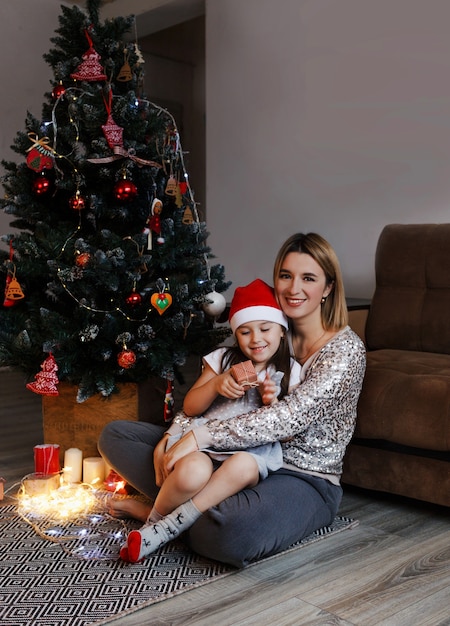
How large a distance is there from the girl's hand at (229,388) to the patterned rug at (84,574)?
16.5 inches

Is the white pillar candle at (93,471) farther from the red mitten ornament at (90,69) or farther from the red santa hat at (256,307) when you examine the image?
the red mitten ornament at (90,69)

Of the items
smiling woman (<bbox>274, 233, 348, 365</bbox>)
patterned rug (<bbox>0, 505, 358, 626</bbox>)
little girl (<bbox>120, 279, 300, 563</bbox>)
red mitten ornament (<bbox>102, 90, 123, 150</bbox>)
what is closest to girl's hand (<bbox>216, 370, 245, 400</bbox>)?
little girl (<bbox>120, 279, 300, 563</bbox>)

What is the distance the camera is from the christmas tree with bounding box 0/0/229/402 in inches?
89.0

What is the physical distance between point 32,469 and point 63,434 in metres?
0.24

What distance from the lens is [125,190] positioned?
222 centimetres

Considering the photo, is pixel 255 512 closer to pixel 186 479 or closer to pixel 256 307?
pixel 186 479

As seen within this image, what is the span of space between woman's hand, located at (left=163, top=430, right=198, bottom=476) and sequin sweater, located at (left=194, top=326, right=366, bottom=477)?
0.02 m

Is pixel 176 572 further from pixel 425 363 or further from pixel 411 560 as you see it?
pixel 425 363

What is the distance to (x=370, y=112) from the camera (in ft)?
11.8

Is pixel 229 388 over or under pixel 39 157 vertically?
under

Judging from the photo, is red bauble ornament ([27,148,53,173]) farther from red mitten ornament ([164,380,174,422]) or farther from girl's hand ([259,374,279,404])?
girl's hand ([259,374,279,404])

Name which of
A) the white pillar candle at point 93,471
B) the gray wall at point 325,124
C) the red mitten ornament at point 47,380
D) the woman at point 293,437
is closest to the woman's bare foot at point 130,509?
the woman at point 293,437

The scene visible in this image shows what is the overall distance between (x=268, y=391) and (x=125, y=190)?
828mm

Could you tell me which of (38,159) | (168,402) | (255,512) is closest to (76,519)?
(168,402)
